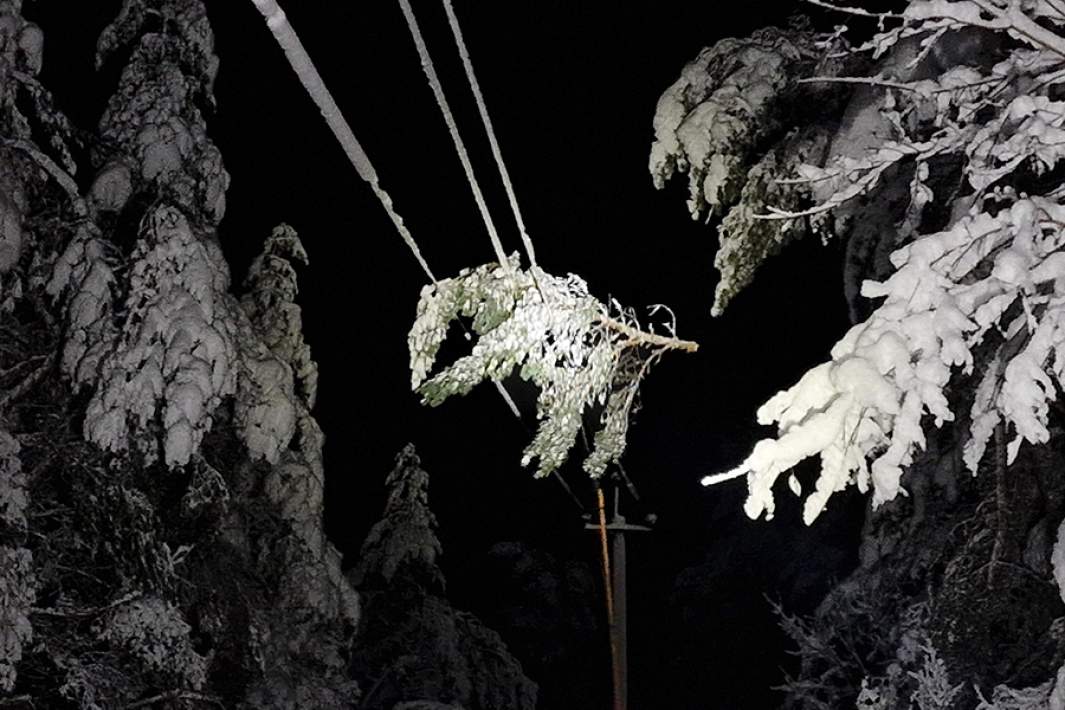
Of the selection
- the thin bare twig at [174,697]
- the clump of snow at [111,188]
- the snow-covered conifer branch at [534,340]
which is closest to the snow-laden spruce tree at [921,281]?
the snow-covered conifer branch at [534,340]

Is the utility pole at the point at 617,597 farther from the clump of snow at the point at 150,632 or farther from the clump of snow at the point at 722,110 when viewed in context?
the clump of snow at the point at 722,110

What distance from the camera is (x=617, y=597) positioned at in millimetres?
9477

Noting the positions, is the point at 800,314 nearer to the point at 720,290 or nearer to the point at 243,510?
the point at 243,510

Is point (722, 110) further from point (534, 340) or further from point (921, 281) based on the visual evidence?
point (921, 281)

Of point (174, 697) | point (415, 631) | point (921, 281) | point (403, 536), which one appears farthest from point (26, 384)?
point (403, 536)

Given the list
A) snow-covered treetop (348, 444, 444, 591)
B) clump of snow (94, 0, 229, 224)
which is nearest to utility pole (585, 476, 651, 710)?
clump of snow (94, 0, 229, 224)

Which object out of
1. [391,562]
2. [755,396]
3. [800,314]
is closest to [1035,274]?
[800,314]

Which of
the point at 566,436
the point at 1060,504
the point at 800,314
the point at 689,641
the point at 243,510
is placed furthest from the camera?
the point at 689,641

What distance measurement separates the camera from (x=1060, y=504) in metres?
5.79

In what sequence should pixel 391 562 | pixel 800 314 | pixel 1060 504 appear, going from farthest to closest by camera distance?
pixel 391 562
pixel 800 314
pixel 1060 504

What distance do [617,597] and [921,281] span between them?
7.23 metres

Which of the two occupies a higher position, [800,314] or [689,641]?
[800,314]

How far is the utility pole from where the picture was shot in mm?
9070

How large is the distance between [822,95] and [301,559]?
12383 mm
